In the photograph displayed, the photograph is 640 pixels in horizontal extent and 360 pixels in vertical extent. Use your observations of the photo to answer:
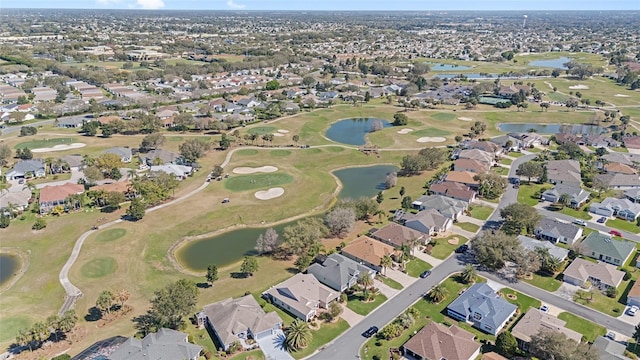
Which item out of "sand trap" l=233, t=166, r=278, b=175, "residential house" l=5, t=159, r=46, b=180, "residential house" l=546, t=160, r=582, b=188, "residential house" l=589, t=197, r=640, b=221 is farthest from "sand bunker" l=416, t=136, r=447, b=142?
"residential house" l=5, t=159, r=46, b=180

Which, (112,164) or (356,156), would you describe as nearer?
(112,164)

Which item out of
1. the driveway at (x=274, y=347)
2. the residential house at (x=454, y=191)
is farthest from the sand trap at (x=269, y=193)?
the driveway at (x=274, y=347)

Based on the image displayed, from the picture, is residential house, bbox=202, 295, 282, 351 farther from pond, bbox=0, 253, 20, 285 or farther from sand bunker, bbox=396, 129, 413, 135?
sand bunker, bbox=396, 129, 413, 135

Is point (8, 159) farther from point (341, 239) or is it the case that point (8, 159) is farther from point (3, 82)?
point (3, 82)

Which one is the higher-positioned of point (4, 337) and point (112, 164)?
point (112, 164)

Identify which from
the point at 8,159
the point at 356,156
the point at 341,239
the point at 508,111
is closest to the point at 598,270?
the point at 341,239

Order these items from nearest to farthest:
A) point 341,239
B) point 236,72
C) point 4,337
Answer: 1. point 4,337
2. point 341,239
3. point 236,72
